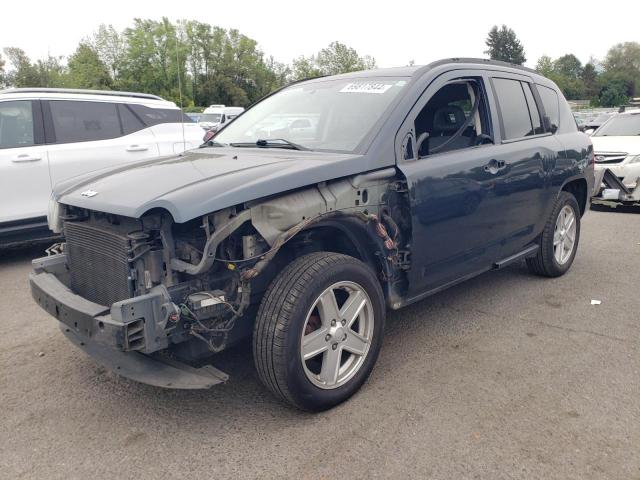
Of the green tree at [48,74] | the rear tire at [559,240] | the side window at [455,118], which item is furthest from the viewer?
the green tree at [48,74]

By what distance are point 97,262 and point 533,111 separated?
3809mm

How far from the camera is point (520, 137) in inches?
178

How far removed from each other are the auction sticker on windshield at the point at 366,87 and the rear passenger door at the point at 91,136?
349cm

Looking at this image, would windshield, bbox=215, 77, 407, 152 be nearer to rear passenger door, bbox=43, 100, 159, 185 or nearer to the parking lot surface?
the parking lot surface

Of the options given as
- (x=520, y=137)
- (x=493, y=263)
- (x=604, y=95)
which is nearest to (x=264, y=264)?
(x=493, y=263)

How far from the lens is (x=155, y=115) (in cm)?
769

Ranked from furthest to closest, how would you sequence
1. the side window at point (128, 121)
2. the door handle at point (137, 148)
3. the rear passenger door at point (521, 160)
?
the side window at point (128, 121) → the door handle at point (137, 148) → the rear passenger door at point (521, 160)

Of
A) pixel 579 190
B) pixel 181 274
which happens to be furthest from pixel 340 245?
pixel 579 190

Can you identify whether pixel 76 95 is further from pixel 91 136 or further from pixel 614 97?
pixel 614 97

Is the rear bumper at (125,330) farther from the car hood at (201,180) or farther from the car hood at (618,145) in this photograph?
the car hood at (618,145)

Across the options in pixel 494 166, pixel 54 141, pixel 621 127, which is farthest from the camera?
pixel 621 127

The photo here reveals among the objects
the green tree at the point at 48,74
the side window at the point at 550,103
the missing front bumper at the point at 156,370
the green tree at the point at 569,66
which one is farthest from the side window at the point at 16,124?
the green tree at the point at 569,66

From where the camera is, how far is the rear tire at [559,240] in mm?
5078

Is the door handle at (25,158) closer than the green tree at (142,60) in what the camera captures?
Yes
